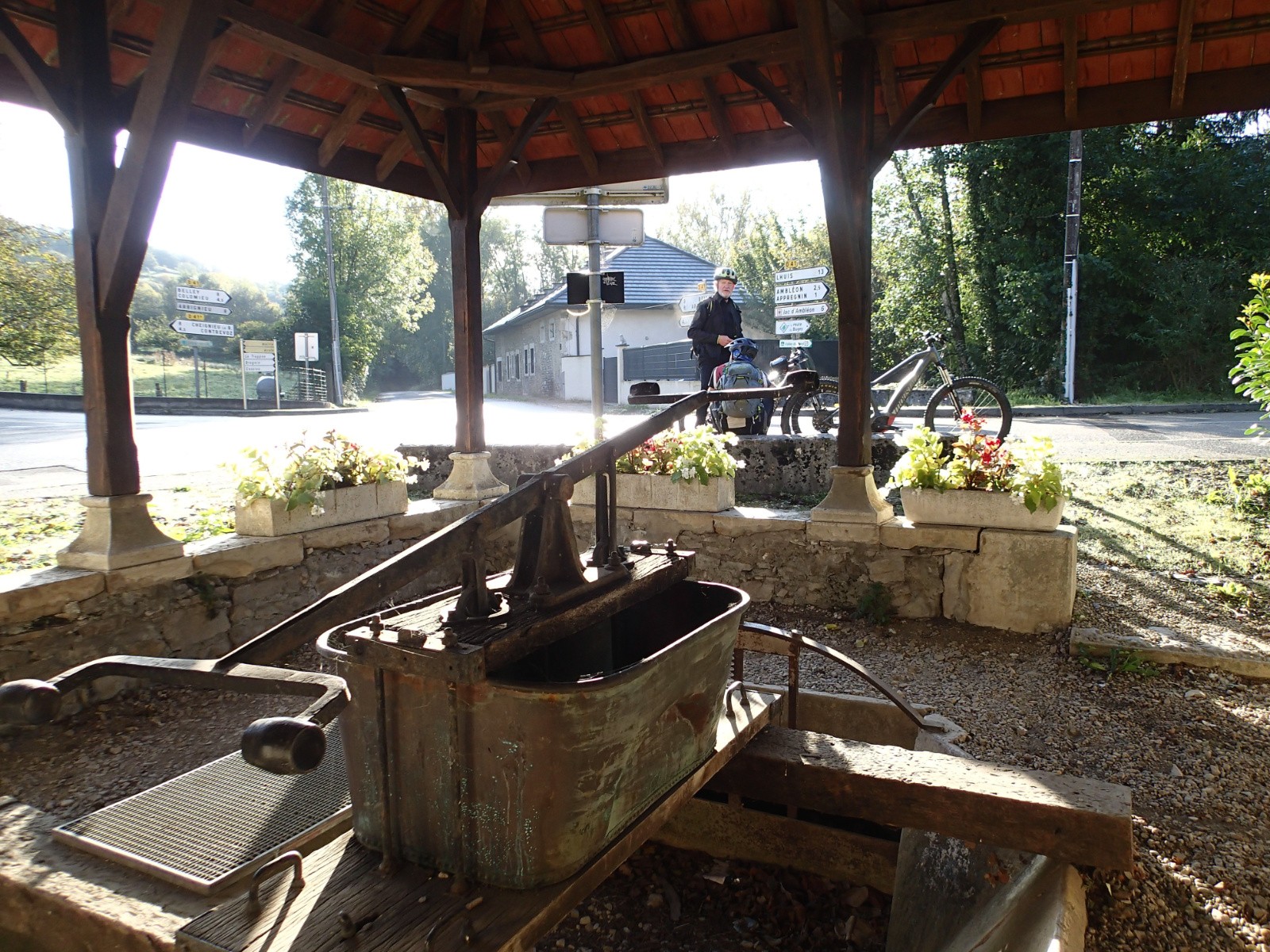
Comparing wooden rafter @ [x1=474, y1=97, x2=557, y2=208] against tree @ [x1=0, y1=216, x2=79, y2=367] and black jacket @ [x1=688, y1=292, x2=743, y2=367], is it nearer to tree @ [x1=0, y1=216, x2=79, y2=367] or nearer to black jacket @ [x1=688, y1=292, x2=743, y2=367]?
black jacket @ [x1=688, y1=292, x2=743, y2=367]

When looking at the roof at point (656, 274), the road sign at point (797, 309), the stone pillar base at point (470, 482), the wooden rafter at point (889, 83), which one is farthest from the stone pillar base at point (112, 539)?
the roof at point (656, 274)

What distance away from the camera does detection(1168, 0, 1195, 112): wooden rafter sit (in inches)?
174

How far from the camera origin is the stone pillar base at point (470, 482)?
619cm

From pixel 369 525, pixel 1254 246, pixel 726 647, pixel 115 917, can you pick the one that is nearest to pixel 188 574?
pixel 369 525

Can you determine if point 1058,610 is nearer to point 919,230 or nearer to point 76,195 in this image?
point 76,195

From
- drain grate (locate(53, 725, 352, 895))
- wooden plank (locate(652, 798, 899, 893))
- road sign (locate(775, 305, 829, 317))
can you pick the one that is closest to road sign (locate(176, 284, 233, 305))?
Result: road sign (locate(775, 305, 829, 317))

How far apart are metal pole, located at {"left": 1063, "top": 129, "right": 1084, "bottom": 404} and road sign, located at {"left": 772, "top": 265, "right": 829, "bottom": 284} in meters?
10.0

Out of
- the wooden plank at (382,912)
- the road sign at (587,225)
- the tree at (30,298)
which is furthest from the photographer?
the tree at (30,298)

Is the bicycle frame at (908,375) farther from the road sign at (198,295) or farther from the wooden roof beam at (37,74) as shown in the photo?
the road sign at (198,295)

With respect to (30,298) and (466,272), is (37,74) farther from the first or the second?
(30,298)

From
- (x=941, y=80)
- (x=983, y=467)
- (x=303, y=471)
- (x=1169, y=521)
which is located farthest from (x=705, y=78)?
(x=1169, y=521)

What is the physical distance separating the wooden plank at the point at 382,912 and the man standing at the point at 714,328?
23.6ft

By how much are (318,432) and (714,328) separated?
15.5 feet

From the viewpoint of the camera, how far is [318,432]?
538 centimetres
